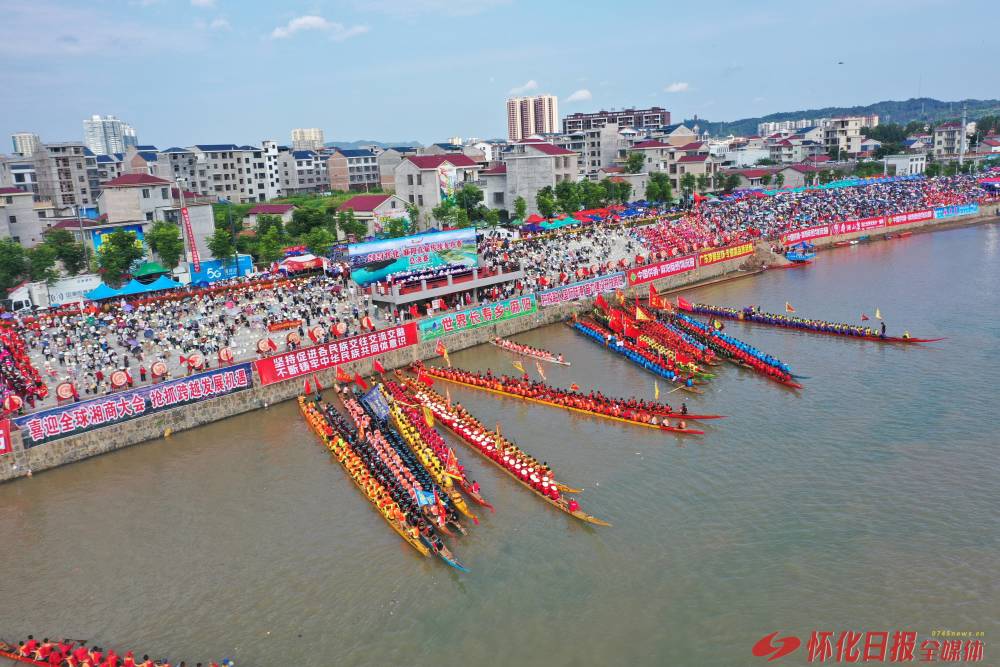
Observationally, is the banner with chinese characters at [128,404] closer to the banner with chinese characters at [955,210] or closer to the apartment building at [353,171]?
the apartment building at [353,171]

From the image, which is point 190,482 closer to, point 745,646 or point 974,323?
point 745,646

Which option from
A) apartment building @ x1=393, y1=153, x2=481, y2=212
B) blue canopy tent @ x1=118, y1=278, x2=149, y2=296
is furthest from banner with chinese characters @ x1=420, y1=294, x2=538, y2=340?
apartment building @ x1=393, y1=153, x2=481, y2=212

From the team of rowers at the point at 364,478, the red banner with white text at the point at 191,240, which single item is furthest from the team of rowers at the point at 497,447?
the red banner with white text at the point at 191,240

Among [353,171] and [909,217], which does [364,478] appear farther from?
[353,171]

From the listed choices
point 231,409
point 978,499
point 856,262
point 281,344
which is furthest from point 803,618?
point 856,262

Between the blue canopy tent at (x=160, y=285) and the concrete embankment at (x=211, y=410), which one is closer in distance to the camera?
the concrete embankment at (x=211, y=410)
